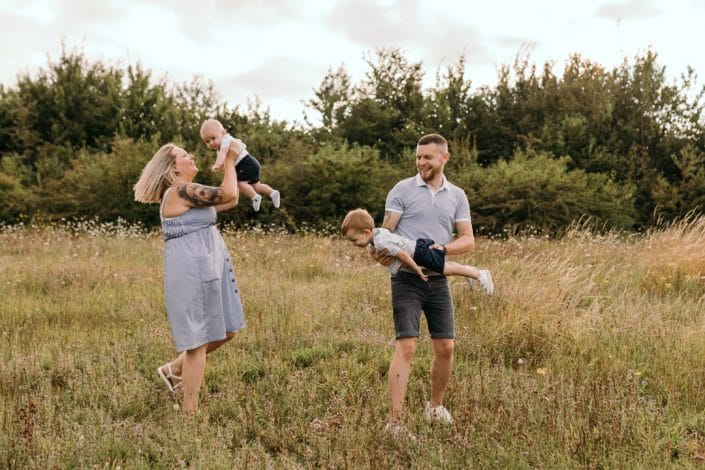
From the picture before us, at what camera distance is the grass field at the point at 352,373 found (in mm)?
3697

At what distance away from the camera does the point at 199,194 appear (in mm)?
4414

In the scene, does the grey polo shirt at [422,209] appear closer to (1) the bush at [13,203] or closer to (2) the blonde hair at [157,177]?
(2) the blonde hair at [157,177]

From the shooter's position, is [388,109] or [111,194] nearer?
[111,194]

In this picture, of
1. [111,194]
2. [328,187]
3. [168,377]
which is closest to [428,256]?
[168,377]

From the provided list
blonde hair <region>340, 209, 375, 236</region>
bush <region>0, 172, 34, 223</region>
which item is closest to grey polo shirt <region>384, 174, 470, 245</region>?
blonde hair <region>340, 209, 375, 236</region>

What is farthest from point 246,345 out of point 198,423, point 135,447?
point 135,447

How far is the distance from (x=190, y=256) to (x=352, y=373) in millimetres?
1648

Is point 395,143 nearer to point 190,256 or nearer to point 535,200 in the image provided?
point 535,200

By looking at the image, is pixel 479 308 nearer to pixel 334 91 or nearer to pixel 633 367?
pixel 633 367

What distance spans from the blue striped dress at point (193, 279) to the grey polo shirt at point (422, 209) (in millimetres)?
1285

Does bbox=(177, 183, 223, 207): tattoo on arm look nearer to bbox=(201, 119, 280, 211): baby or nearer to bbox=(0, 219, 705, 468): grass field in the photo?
bbox=(201, 119, 280, 211): baby

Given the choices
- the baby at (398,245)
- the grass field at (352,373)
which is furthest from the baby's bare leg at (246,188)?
the grass field at (352,373)

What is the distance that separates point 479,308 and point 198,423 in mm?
3542

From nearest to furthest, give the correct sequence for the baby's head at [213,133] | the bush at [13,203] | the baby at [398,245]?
the baby at [398,245] < the baby's head at [213,133] < the bush at [13,203]
